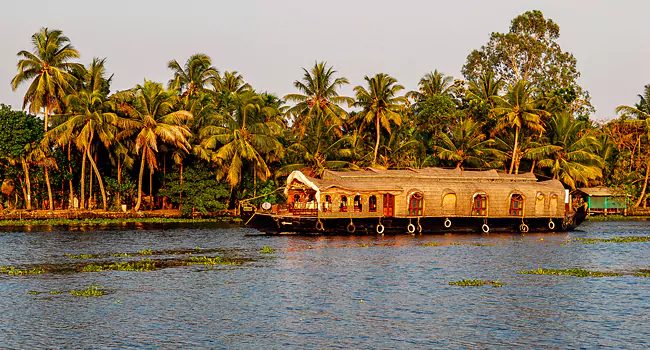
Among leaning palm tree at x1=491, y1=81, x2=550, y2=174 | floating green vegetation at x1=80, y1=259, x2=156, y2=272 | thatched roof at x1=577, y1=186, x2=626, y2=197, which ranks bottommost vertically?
floating green vegetation at x1=80, y1=259, x2=156, y2=272

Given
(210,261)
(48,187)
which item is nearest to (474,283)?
(210,261)

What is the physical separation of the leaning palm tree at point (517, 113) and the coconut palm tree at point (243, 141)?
19967 mm

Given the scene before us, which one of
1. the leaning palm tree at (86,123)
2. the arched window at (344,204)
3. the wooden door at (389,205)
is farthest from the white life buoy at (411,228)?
the leaning palm tree at (86,123)

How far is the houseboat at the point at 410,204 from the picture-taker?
4853cm

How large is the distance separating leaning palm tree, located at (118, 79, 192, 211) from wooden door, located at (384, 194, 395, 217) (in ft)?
61.2

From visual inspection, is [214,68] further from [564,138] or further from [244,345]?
[244,345]

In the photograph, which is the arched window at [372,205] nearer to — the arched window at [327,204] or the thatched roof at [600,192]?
the arched window at [327,204]

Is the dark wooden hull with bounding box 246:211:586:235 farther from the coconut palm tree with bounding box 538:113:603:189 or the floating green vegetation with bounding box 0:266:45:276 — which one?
the floating green vegetation with bounding box 0:266:45:276

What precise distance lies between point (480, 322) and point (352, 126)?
54.5m

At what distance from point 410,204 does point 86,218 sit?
88.4 ft

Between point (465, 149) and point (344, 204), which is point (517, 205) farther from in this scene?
point (465, 149)

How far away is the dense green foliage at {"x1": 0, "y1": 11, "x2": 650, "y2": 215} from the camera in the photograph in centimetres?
6197

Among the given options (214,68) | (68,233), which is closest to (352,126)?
(214,68)

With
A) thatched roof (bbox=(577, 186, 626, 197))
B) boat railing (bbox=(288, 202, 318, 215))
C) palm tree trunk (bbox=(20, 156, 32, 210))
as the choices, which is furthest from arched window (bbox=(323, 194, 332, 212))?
thatched roof (bbox=(577, 186, 626, 197))
